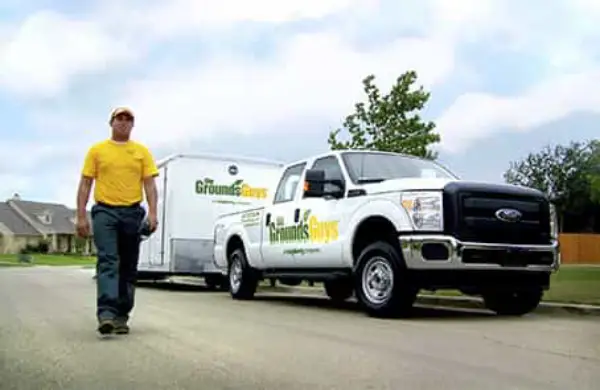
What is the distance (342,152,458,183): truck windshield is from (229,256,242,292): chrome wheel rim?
3.36m

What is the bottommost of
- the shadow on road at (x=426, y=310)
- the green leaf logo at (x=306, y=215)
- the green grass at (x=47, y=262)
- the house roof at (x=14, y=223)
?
the green grass at (x=47, y=262)

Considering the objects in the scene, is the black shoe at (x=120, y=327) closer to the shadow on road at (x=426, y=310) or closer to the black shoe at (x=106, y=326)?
the black shoe at (x=106, y=326)

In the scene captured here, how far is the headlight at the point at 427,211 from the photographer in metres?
8.94

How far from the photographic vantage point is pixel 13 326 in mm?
8266

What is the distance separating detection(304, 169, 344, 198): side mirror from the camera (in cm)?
1047

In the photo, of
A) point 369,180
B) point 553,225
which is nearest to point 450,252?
point 553,225

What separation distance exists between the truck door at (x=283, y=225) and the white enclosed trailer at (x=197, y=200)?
4.88 metres

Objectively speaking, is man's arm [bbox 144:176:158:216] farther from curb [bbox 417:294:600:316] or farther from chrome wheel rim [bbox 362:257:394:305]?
curb [bbox 417:294:600:316]

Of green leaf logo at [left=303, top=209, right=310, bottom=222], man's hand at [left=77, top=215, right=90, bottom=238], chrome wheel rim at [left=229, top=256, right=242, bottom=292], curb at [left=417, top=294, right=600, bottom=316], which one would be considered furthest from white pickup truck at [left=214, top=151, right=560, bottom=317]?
man's hand at [left=77, top=215, right=90, bottom=238]

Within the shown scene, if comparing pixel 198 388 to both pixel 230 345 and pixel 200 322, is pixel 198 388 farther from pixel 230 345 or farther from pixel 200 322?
pixel 200 322

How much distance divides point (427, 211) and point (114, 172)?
3.47 meters

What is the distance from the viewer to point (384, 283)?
9367mm

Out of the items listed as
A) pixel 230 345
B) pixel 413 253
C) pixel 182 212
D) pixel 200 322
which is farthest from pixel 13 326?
pixel 182 212

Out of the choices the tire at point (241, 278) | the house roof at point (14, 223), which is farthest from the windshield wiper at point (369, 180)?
the house roof at point (14, 223)
